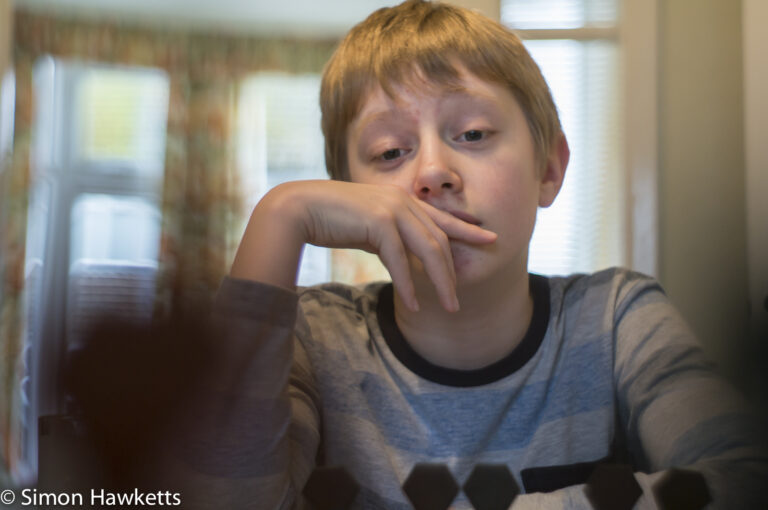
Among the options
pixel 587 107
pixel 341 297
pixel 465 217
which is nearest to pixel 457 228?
pixel 465 217

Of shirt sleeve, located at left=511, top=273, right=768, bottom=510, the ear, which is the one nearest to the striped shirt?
shirt sleeve, located at left=511, top=273, right=768, bottom=510

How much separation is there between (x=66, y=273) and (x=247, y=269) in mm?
95

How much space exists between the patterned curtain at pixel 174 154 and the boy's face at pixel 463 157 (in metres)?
0.15

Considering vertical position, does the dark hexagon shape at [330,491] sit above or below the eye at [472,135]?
below

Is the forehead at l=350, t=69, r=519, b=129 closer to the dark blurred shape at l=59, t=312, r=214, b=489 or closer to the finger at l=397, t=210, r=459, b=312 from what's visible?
the finger at l=397, t=210, r=459, b=312

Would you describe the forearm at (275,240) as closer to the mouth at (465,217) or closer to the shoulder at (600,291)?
the mouth at (465,217)

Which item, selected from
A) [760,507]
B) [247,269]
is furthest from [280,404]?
[760,507]

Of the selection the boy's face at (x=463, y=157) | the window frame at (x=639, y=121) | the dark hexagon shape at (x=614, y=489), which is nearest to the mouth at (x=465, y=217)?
the boy's face at (x=463, y=157)

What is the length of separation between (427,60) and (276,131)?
10.0 inches

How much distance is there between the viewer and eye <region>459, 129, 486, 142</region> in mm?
465

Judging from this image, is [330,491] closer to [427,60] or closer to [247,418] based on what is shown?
[247,418]

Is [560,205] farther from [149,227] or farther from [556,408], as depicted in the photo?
[149,227]

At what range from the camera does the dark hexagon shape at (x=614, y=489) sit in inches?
12.0

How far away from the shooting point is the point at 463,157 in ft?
1.53
